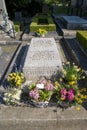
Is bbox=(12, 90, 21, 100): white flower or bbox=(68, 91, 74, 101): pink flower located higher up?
bbox=(68, 91, 74, 101): pink flower

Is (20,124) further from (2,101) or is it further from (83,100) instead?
(83,100)

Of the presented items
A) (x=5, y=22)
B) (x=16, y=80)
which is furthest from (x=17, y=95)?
(x=5, y=22)

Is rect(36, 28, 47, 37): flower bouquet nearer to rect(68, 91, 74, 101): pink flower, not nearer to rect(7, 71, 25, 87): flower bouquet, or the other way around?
rect(7, 71, 25, 87): flower bouquet

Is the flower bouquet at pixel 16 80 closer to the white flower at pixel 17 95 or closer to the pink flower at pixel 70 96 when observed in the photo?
the white flower at pixel 17 95

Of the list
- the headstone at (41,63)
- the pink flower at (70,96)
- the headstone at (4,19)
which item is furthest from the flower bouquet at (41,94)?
the headstone at (4,19)

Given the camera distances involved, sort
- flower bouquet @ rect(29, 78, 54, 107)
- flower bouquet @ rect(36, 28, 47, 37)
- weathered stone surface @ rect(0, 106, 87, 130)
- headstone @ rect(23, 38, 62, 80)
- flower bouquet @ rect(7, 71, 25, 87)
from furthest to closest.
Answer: flower bouquet @ rect(36, 28, 47, 37) → headstone @ rect(23, 38, 62, 80) → flower bouquet @ rect(7, 71, 25, 87) → flower bouquet @ rect(29, 78, 54, 107) → weathered stone surface @ rect(0, 106, 87, 130)

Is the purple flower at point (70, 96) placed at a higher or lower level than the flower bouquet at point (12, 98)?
higher

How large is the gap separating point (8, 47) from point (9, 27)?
342 centimetres

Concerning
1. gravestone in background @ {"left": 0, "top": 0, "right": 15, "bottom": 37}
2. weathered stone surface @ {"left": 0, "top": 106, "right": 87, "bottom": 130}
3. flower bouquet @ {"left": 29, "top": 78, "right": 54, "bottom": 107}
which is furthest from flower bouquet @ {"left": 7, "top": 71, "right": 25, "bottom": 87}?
gravestone in background @ {"left": 0, "top": 0, "right": 15, "bottom": 37}

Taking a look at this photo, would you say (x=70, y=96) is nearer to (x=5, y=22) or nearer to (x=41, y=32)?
(x=41, y=32)

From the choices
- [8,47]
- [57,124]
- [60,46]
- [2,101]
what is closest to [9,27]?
[8,47]

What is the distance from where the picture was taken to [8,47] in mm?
13641

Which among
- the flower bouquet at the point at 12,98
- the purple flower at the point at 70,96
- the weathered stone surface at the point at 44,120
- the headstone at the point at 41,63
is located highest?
the headstone at the point at 41,63

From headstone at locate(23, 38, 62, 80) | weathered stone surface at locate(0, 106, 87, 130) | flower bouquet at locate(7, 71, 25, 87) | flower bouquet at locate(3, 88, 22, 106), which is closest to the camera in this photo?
weathered stone surface at locate(0, 106, 87, 130)
